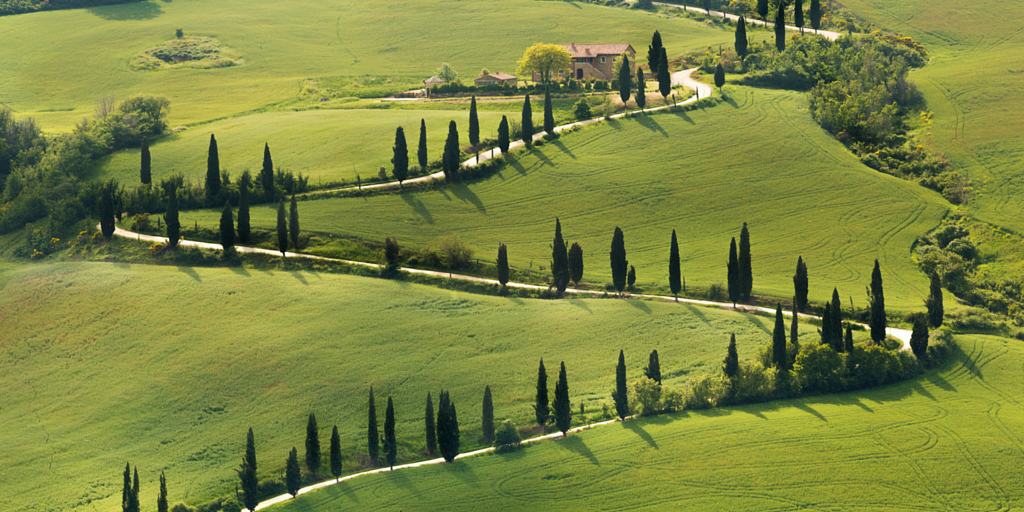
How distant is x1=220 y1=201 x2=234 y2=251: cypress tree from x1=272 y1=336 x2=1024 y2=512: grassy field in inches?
1605

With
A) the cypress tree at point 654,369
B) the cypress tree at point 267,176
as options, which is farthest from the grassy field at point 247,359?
the cypress tree at point 267,176

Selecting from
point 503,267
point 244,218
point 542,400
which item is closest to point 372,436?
point 542,400

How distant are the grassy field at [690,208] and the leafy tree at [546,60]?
22911 mm

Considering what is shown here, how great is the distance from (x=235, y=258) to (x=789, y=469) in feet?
193

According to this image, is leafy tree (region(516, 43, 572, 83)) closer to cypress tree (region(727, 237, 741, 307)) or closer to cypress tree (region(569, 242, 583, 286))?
cypress tree (region(569, 242, 583, 286))

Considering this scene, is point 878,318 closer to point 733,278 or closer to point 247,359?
point 733,278

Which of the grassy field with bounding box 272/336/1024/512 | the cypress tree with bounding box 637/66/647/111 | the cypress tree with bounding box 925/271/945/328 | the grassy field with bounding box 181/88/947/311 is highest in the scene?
the cypress tree with bounding box 637/66/647/111

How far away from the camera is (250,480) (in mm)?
85750

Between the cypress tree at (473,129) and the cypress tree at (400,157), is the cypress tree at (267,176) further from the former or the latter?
the cypress tree at (473,129)

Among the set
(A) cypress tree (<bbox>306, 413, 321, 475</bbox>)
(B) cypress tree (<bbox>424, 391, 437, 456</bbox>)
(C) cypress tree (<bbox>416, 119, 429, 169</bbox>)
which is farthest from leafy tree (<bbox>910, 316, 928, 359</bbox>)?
(C) cypress tree (<bbox>416, 119, 429, 169</bbox>)

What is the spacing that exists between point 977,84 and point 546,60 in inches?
2158

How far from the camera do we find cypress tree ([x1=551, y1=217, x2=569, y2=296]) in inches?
4496

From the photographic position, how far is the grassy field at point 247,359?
300 feet

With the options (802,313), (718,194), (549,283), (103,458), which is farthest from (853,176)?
(103,458)
